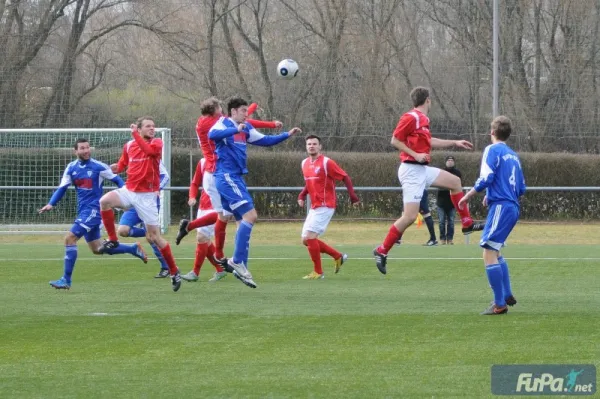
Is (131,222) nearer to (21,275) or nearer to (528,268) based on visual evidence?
(21,275)

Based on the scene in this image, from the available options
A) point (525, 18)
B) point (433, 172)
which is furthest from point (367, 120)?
point (433, 172)

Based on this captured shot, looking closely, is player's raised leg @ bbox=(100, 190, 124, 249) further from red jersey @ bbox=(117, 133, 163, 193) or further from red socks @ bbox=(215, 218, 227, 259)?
red socks @ bbox=(215, 218, 227, 259)

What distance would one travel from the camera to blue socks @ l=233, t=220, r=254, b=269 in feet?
38.9

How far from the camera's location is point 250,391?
650 cm

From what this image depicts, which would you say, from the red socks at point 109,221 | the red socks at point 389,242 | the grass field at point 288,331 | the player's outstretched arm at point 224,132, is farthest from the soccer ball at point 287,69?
the red socks at point 389,242

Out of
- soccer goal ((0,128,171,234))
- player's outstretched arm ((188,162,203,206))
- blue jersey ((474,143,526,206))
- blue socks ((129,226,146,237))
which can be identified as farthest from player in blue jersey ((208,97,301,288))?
soccer goal ((0,128,171,234))

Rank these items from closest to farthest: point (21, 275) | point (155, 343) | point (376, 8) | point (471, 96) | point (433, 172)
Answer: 1. point (155, 343)
2. point (433, 172)
3. point (21, 275)
4. point (471, 96)
5. point (376, 8)

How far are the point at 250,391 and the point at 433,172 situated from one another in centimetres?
631

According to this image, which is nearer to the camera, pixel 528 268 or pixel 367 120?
pixel 528 268

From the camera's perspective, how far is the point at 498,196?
9656mm

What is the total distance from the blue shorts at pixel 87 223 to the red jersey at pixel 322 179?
A: 3.05 metres

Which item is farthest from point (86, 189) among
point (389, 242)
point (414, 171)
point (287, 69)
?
point (287, 69)

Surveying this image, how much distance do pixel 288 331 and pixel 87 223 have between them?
5.20m

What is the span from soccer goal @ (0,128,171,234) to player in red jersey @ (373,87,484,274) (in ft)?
48.9
